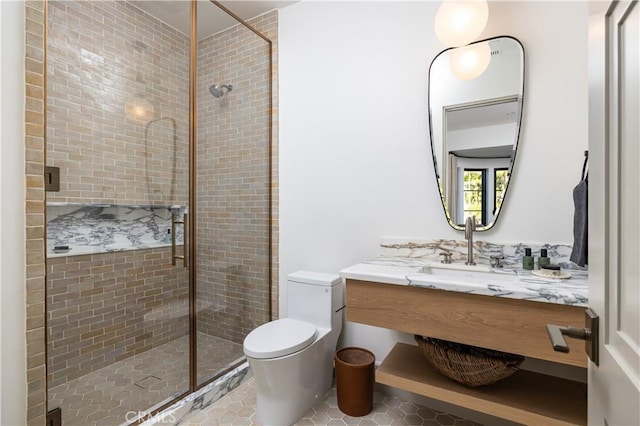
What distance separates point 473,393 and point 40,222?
6.89 feet

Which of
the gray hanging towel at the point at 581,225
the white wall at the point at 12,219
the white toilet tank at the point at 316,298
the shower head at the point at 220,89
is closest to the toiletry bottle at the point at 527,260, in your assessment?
the gray hanging towel at the point at 581,225

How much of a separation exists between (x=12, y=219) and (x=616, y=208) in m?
2.05

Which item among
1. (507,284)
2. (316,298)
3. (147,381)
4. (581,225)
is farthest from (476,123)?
(147,381)

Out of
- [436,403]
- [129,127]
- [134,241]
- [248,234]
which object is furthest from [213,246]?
[436,403]

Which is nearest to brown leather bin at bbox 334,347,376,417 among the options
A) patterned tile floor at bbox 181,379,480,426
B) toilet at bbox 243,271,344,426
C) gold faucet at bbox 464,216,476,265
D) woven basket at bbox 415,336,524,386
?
patterned tile floor at bbox 181,379,480,426

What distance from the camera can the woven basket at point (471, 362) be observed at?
1.41m

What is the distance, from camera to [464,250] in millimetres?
1817

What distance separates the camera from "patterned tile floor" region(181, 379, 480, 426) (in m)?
1.76

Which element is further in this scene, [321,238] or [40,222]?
[321,238]

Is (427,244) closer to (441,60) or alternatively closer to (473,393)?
(473,393)

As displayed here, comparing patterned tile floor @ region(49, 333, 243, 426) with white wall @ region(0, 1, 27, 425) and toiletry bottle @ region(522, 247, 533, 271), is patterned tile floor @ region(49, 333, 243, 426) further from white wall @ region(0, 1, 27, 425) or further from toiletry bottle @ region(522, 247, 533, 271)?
toiletry bottle @ region(522, 247, 533, 271)

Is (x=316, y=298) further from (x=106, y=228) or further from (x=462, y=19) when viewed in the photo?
(x=462, y=19)

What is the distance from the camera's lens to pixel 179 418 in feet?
5.90

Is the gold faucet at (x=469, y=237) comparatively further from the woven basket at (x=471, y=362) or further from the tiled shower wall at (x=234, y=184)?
Answer: the tiled shower wall at (x=234, y=184)
